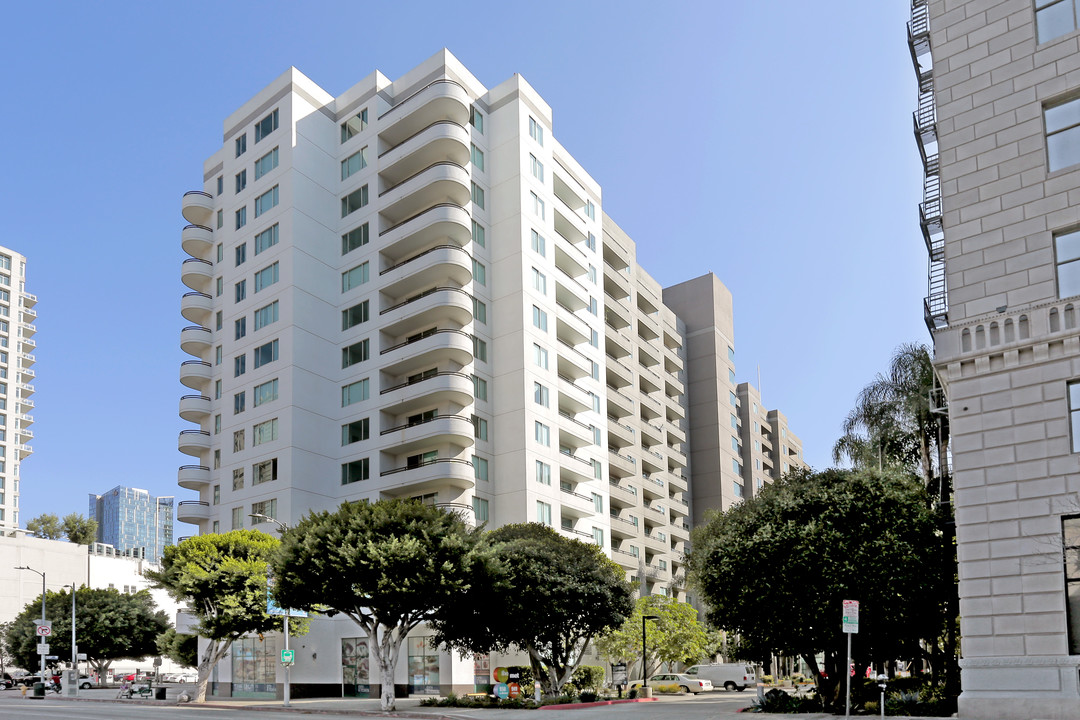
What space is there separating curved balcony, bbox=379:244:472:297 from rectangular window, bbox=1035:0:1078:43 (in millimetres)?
44371

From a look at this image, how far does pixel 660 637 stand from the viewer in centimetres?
6650

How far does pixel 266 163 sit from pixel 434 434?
2873 centimetres

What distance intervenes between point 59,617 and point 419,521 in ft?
202

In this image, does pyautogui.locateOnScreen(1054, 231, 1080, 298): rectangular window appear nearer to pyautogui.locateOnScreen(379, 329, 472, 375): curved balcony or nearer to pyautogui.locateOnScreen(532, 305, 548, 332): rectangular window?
pyautogui.locateOnScreen(379, 329, 472, 375): curved balcony

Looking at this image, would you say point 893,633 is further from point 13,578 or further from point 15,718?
point 13,578

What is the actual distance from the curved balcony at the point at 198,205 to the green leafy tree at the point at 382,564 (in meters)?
47.1

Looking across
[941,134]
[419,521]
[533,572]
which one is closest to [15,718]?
[419,521]

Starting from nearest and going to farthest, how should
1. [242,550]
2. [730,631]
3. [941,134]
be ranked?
[941,134] → [730,631] → [242,550]

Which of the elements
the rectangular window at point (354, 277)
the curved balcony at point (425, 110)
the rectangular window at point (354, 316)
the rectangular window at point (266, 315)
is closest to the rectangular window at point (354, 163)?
the curved balcony at point (425, 110)

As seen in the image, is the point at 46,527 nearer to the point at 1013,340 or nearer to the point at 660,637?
the point at 660,637

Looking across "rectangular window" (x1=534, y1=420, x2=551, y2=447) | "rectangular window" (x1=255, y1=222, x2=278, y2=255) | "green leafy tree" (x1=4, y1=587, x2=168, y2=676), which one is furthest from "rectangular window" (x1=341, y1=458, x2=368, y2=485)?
"green leafy tree" (x1=4, y1=587, x2=168, y2=676)

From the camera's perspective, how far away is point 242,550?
60906mm

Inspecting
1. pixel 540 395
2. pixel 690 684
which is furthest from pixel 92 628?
pixel 690 684

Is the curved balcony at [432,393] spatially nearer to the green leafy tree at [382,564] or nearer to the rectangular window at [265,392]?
the rectangular window at [265,392]
